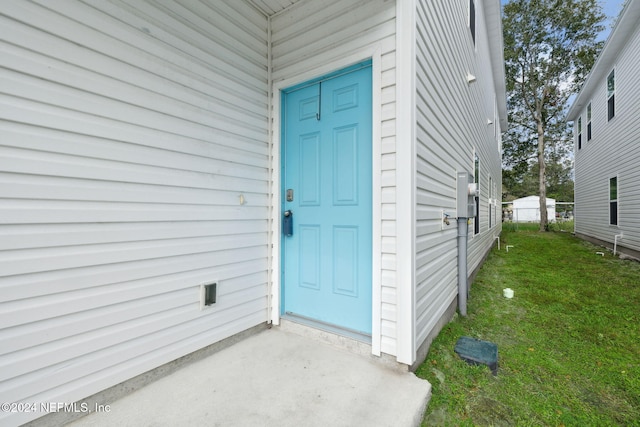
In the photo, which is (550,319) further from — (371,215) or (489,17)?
(489,17)

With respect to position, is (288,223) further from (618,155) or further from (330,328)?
(618,155)

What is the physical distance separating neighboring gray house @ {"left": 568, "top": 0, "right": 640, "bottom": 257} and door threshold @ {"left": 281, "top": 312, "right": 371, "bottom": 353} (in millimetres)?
7800

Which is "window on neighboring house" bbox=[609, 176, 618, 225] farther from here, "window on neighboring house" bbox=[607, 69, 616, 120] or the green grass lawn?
the green grass lawn

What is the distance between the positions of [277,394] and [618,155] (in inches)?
414

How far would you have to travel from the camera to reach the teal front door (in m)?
2.16

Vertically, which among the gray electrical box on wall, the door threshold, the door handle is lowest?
the door threshold

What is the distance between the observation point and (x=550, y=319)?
125 inches

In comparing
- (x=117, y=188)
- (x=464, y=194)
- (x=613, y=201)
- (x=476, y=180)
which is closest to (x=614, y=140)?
(x=613, y=201)

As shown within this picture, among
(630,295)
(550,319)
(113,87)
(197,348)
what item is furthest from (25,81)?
(630,295)

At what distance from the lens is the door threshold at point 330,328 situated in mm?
2109

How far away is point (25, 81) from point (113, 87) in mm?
369

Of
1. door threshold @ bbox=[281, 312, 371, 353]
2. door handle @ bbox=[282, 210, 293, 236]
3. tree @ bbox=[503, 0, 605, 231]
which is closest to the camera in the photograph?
door threshold @ bbox=[281, 312, 371, 353]

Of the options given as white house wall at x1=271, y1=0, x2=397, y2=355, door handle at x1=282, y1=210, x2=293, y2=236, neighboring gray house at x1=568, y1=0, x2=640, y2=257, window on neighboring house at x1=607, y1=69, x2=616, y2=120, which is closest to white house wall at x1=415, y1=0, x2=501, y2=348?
white house wall at x1=271, y1=0, x2=397, y2=355

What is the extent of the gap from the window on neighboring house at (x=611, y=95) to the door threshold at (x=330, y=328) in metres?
10.2
